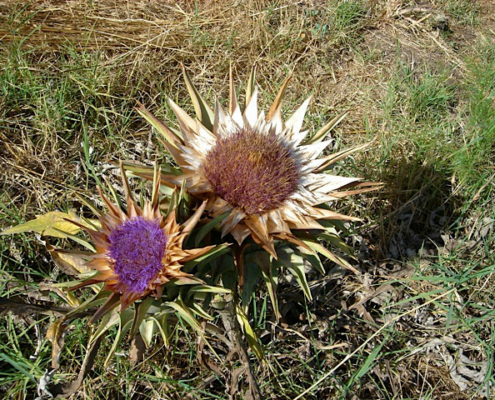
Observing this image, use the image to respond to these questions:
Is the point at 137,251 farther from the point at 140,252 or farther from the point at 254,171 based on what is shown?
the point at 254,171

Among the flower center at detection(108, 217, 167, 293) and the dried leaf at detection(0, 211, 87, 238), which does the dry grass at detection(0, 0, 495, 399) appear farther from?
the flower center at detection(108, 217, 167, 293)

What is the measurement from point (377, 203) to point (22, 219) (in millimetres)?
1707

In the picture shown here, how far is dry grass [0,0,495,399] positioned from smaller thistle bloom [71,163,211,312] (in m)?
0.68

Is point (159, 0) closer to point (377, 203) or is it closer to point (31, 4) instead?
point (31, 4)

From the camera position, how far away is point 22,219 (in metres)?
2.28

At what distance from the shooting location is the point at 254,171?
64.9 inches

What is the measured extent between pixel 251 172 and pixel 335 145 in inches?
49.8

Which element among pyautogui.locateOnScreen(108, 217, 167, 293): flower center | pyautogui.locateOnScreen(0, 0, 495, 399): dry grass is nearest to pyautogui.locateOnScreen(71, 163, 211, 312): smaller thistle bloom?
pyautogui.locateOnScreen(108, 217, 167, 293): flower center

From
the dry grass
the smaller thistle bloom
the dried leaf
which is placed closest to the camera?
the smaller thistle bloom

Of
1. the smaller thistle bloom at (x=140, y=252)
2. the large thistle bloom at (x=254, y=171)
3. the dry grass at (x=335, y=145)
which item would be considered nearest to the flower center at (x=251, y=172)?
the large thistle bloom at (x=254, y=171)

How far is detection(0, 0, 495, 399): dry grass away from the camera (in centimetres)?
206

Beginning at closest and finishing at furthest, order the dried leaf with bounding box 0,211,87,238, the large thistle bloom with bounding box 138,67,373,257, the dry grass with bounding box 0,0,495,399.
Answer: the large thistle bloom with bounding box 138,67,373,257, the dried leaf with bounding box 0,211,87,238, the dry grass with bounding box 0,0,495,399

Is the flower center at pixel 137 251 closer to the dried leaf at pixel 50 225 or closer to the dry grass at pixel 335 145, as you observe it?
the dried leaf at pixel 50 225

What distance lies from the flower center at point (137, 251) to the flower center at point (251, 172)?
295mm
